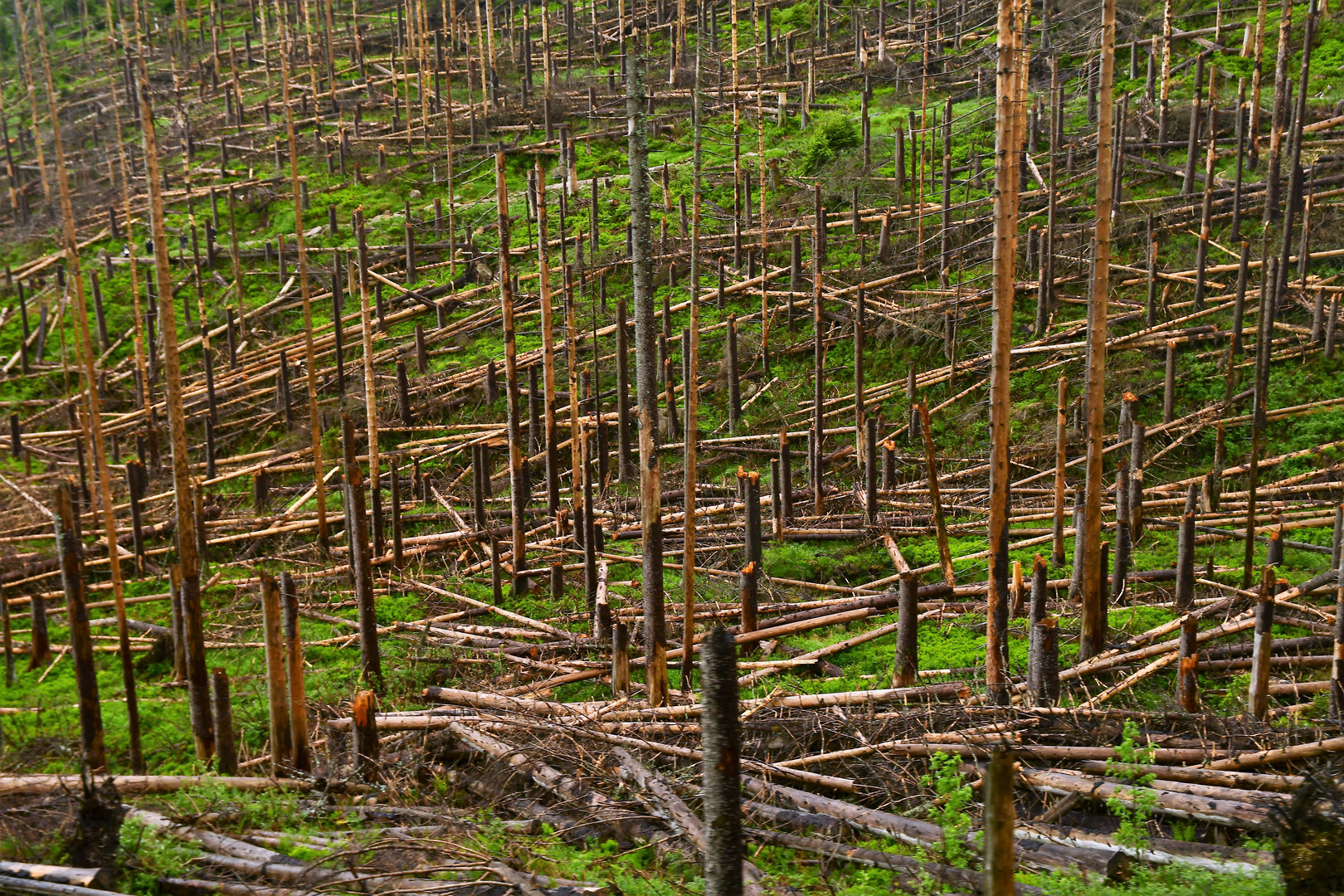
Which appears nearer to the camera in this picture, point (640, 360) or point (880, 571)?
point (640, 360)

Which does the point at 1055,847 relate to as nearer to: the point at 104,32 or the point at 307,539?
the point at 307,539

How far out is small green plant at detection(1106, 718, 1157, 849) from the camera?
5.57 meters

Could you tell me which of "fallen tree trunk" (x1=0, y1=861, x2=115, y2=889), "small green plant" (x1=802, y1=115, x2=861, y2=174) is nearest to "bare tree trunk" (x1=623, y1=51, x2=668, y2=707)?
"fallen tree trunk" (x1=0, y1=861, x2=115, y2=889)

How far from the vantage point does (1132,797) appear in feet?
19.4

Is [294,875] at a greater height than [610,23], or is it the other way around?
[610,23]

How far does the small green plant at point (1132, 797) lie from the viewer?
557cm

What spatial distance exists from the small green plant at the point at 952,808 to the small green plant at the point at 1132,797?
846 mm

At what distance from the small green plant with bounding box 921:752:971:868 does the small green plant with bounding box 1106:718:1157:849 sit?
85 centimetres

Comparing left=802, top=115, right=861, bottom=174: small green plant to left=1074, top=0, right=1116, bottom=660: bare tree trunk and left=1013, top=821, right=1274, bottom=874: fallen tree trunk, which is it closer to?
left=1074, top=0, right=1116, bottom=660: bare tree trunk

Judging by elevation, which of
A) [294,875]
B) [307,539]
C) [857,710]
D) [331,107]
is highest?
[331,107]

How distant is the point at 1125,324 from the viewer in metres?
17.5

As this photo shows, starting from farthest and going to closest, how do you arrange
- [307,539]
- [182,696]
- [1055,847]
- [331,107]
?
[331,107], [307,539], [182,696], [1055,847]

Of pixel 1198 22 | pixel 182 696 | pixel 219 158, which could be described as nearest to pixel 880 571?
pixel 182 696

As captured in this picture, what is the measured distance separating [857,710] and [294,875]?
179 inches
